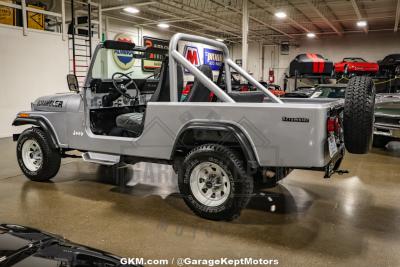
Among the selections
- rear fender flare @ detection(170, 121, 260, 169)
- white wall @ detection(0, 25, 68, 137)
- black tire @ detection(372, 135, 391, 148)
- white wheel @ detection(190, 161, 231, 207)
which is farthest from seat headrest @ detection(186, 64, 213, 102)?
white wall @ detection(0, 25, 68, 137)

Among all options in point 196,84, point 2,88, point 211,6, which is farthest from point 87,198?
point 211,6

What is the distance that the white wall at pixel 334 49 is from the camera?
803 inches

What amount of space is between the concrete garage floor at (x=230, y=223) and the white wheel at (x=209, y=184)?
22 cm

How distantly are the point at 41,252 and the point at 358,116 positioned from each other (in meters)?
2.74

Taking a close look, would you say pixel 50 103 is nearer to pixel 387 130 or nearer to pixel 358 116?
pixel 358 116

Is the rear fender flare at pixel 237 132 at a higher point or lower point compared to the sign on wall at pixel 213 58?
lower

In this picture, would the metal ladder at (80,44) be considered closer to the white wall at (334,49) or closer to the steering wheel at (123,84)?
the steering wheel at (123,84)

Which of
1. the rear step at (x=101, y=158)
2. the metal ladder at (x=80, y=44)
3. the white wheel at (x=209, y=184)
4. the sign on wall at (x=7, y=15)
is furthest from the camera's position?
the metal ladder at (x=80, y=44)

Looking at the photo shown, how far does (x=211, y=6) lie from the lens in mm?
14125

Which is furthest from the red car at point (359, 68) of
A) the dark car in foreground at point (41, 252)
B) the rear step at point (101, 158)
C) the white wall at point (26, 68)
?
the dark car in foreground at point (41, 252)

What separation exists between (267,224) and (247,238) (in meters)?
0.39

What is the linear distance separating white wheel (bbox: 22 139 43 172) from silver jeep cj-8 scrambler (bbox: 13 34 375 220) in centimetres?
11

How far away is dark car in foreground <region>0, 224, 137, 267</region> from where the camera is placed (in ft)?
4.70

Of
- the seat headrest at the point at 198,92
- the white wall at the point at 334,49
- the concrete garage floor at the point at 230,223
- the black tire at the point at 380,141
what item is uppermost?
the white wall at the point at 334,49
